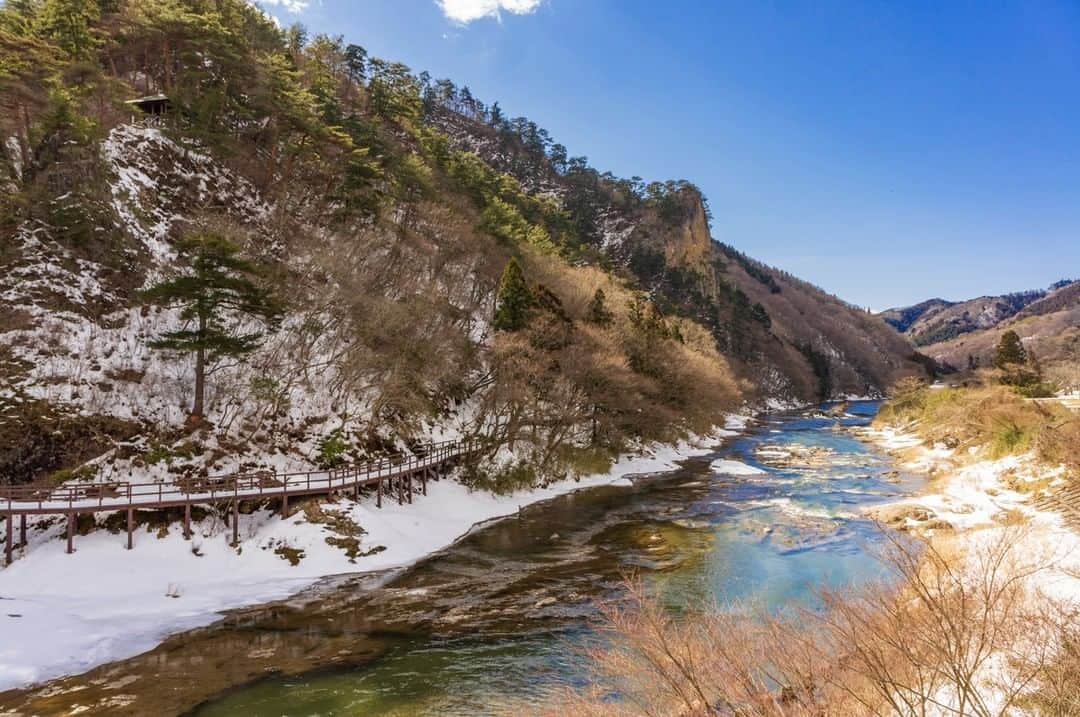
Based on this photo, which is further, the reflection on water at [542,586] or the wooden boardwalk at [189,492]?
the wooden boardwalk at [189,492]

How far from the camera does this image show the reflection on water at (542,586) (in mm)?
13500

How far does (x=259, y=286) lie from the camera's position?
102 ft

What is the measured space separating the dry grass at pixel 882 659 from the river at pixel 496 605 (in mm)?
5707

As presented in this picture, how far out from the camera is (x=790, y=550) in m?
23.1

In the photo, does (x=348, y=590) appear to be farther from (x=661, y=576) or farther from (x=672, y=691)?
(x=672, y=691)

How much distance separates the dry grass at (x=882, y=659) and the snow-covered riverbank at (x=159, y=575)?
545 inches

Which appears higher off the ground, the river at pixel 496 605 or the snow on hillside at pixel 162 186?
the snow on hillside at pixel 162 186

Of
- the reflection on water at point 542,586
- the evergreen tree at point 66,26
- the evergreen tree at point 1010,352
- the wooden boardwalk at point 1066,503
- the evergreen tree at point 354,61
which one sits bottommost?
the reflection on water at point 542,586

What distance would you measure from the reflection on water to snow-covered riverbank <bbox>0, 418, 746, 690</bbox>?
2160 millimetres

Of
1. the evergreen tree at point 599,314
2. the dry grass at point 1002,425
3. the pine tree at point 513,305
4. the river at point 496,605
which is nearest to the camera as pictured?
the river at point 496,605

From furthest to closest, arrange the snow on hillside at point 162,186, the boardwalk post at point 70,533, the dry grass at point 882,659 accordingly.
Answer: the snow on hillside at point 162,186 → the boardwalk post at point 70,533 → the dry grass at point 882,659

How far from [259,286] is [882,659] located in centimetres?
3151

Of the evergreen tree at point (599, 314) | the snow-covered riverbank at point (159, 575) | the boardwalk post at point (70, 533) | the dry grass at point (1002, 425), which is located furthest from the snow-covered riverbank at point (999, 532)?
the boardwalk post at point (70, 533)

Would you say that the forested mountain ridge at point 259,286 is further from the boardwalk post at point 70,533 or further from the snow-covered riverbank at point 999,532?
the snow-covered riverbank at point 999,532
